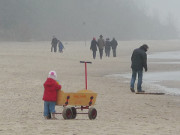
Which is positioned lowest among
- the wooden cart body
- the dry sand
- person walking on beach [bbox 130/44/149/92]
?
the dry sand

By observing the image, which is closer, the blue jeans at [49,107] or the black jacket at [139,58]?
the blue jeans at [49,107]

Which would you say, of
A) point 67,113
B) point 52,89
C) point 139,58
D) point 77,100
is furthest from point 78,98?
point 139,58

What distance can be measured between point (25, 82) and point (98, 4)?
112629 millimetres

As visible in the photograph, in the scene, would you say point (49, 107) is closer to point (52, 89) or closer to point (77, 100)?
point (52, 89)

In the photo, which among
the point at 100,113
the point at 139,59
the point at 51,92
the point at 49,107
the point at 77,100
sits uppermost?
the point at 139,59

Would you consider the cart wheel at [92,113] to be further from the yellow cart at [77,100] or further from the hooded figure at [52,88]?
the hooded figure at [52,88]

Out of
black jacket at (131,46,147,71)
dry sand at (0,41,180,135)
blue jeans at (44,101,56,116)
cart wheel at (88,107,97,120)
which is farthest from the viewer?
black jacket at (131,46,147,71)

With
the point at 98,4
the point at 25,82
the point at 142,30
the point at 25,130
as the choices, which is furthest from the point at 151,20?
the point at 25,130

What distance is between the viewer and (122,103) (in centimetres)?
1427

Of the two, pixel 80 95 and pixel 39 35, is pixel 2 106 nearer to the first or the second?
pixel 80 95

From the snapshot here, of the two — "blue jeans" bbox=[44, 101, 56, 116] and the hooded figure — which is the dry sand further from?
the hooded figure

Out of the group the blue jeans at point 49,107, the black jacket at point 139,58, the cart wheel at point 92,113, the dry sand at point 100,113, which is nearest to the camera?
the dry sand at point 100,113

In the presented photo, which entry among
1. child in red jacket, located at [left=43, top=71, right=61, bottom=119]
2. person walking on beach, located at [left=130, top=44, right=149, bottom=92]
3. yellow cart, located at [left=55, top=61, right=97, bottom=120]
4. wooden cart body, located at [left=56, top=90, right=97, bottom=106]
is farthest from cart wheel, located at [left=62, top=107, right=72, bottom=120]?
person walking on beach, located at [left=130, top=44, right=149, bottom=92]

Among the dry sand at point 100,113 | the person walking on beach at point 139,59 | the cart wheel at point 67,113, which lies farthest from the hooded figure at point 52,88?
the person walking on beach at point 139,59
